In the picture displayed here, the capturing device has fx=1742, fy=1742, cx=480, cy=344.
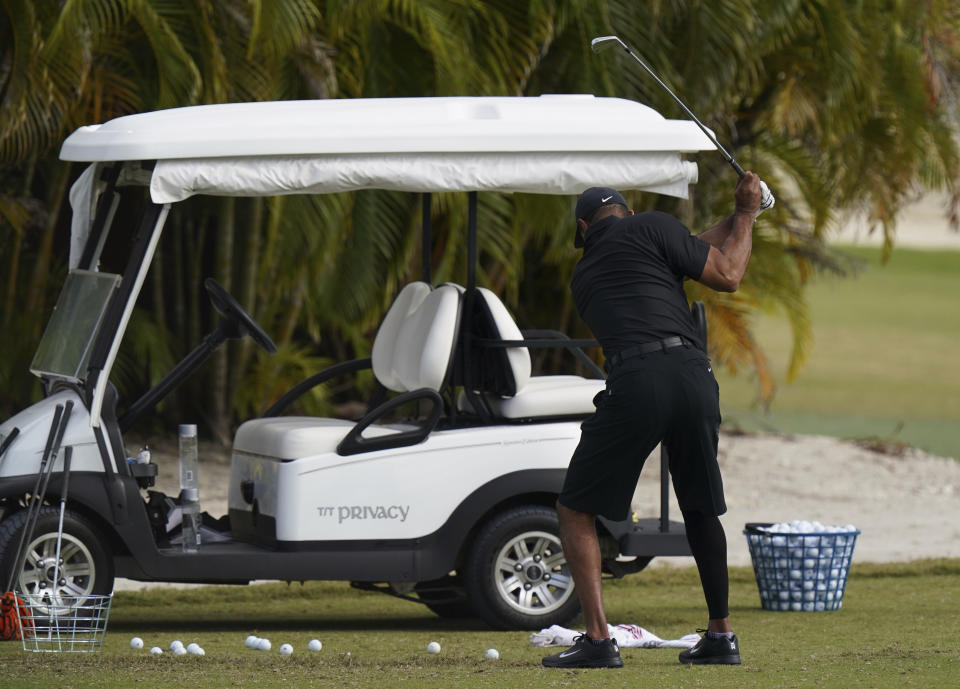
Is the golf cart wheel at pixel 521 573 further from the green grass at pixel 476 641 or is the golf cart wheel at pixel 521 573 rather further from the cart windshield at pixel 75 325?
the cart windshield at pixel 75 325

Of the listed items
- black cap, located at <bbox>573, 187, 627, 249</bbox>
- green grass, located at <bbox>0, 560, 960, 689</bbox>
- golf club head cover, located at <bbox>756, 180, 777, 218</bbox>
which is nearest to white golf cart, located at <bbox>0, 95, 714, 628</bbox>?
green grass, located at <bbox>0, 560, 960, 689</bbox>

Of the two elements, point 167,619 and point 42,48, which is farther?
point 42,48

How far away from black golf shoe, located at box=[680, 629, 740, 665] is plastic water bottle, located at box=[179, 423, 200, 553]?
2100mm

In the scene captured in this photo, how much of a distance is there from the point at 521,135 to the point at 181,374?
1.61 metres

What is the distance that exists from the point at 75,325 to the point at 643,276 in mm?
2471

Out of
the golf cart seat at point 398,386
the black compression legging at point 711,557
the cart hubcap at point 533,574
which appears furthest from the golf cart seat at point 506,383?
the black compression legging at point 711,557

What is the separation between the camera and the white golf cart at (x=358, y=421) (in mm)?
6379

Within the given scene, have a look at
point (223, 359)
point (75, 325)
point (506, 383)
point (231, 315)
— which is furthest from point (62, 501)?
point (223, 359)

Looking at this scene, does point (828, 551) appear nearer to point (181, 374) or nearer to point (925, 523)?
point (181, 374)

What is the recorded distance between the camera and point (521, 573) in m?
6.85

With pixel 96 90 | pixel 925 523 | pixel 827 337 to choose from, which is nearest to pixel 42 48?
pixel 96 90

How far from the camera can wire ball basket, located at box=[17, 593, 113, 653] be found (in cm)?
596

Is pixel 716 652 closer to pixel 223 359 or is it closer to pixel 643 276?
pixel 643 276

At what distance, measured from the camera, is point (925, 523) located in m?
10.8
